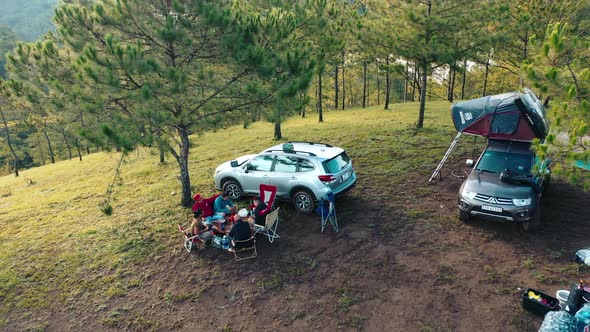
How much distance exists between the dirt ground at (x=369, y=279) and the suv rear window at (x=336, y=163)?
1.38 meters

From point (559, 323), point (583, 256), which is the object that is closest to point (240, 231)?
point (559, 323)

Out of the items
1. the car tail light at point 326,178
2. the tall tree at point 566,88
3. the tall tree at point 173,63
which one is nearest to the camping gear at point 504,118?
the tall tree at point 566,88

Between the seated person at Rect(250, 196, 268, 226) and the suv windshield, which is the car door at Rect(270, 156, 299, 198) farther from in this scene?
the suv windshield

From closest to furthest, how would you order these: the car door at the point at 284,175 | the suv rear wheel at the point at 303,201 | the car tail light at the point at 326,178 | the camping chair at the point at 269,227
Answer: the camping chair at the point at 269,227, the car tail light at the point at 326,178, the suv rear wheel at the point at 303,201, the car door at the point at 284,175

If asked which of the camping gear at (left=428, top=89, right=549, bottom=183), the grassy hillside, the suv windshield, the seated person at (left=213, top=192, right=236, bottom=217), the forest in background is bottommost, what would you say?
the grassy hillside

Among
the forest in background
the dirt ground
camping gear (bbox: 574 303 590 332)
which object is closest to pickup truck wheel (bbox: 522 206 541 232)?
the dirt ground

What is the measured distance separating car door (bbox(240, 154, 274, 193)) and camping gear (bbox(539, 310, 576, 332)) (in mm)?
6653

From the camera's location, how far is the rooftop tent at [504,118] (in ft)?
26.6

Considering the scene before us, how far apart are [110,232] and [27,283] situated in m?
2.36

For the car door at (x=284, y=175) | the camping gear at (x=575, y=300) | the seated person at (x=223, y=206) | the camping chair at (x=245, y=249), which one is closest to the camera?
the camping gear at (x=575, y=300)

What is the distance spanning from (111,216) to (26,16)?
697ft

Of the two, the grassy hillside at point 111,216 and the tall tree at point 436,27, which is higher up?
the tall tree at point 436,27

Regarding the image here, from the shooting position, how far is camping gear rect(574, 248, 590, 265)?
5.87m

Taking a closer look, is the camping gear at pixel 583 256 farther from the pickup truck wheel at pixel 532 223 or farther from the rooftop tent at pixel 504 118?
the rooftop tent at pixel 504 118
